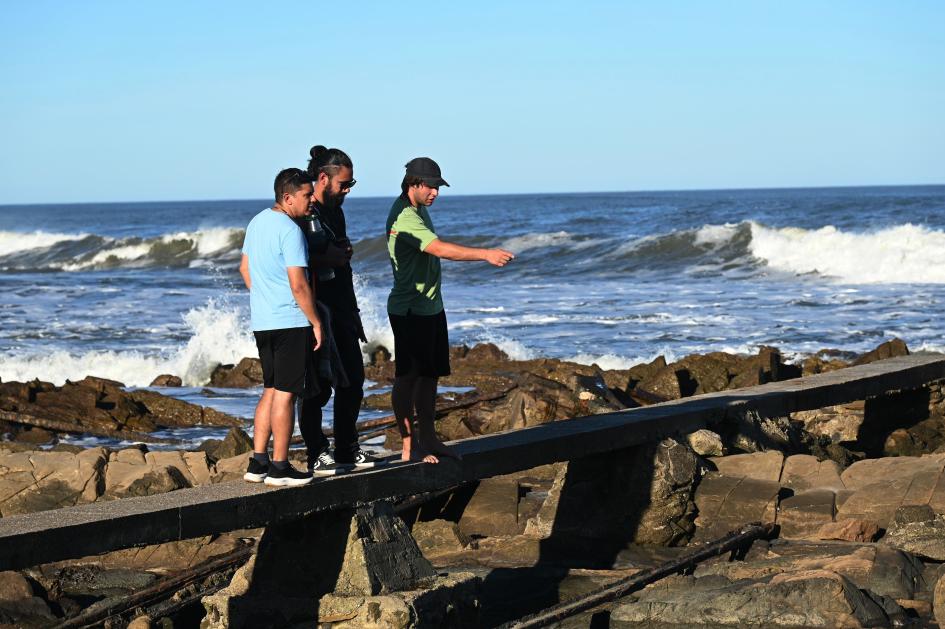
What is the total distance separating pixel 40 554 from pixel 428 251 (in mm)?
2153

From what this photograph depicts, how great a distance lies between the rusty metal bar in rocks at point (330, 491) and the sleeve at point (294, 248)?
1.00 m

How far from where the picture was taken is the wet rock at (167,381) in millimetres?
16922

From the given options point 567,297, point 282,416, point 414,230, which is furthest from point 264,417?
point 567,297

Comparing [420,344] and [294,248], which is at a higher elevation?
[294,248]

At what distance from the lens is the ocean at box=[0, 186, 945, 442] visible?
1909cm

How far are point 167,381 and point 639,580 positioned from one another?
11.3 meters

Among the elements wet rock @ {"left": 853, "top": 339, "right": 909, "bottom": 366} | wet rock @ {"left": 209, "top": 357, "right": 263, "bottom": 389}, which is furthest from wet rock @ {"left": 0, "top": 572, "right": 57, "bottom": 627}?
wet rock @ {"left": 209, "top": 357, "right": 263, "bottom": 389}

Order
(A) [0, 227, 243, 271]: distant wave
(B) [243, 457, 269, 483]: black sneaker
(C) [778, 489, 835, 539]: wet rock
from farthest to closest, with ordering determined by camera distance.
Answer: (A) [0, 227, 243, 271]: distant wave, (C) [778, 489, 835, 539]: wet rock, (B) [243, 457, 269, 483]: black sneaker

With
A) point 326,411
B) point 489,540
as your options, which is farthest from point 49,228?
point 489,540

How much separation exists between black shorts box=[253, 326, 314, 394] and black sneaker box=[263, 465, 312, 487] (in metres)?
0.39

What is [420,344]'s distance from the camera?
630 centimetres

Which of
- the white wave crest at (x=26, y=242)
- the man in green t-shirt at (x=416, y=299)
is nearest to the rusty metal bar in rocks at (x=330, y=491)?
the man in green t-shirt at (x=416, y=299)

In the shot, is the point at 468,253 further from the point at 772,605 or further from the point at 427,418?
the point at 772,605

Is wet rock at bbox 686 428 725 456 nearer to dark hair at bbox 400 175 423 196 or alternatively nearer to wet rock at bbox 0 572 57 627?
dark hair at bbox 400 175 423 196
